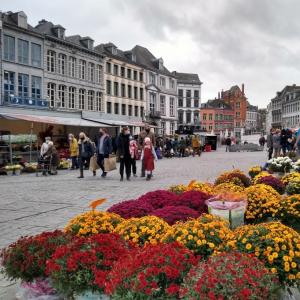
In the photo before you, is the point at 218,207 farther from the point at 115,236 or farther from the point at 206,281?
the point at 206,281

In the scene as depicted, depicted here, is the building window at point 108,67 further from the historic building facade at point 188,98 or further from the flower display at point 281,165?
the flower display at point 281,165

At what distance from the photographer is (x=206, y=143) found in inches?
2189

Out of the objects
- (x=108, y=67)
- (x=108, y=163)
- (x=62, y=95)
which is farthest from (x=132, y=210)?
(x=108, y=67)

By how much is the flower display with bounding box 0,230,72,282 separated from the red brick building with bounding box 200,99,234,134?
377 feet

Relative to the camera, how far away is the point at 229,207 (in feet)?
17.5

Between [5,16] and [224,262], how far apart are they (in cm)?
4085

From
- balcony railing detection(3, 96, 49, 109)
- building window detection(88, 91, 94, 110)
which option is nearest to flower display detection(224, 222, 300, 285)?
balcony railing detection(3, 96, 49, 109)

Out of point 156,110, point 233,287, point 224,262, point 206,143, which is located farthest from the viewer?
point 156,110

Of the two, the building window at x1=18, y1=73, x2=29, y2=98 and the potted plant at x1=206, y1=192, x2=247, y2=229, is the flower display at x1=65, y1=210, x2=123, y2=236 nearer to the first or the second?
the potted plant at x1=206, y1=192, x2=247, y2=229

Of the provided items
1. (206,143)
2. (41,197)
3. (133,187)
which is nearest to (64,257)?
(41,197)

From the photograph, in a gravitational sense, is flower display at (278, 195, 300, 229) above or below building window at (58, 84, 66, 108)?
below

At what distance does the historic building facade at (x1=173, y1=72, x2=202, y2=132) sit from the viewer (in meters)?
90.5

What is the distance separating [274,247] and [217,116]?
122 m

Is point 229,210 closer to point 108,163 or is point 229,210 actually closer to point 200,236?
point 200,236
